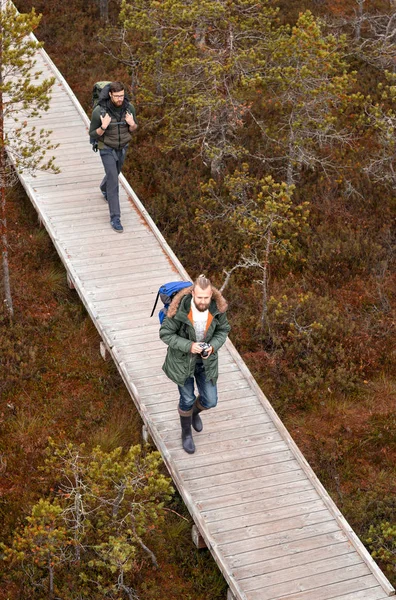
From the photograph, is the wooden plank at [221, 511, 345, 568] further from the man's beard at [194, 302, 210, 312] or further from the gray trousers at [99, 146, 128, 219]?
the gray trousers at [99, 146, 128, 219]

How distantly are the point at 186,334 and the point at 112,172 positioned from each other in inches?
205

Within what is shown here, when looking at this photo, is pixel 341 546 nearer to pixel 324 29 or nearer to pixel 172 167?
pixel 172 167

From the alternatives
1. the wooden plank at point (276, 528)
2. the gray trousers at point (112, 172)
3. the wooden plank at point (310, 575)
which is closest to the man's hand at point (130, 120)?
the gray trousers at point (112, 172)

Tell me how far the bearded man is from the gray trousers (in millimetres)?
5056

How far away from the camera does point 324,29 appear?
20.8m

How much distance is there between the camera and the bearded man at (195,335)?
9.16 meters

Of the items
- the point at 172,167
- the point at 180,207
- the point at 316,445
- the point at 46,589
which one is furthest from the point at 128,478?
the point at 172,167

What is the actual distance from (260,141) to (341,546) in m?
10.3

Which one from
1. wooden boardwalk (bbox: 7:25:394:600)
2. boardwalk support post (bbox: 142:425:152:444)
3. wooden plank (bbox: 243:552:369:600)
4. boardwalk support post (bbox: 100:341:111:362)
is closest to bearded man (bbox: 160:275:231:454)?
wooden boardwalk (bbox: 7:25:394:600)

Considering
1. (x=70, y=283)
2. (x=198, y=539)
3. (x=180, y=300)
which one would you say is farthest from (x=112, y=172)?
(x=198, y=539)

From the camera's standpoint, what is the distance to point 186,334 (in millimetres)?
9492

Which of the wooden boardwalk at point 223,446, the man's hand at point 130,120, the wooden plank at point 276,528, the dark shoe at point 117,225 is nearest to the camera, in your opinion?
the wooden boardwalk at point 223,446

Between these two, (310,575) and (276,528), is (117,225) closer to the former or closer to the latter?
(276,528)

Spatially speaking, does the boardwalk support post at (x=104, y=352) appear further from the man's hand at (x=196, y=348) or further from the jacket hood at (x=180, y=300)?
the man's hand at (x=196, y=348)
